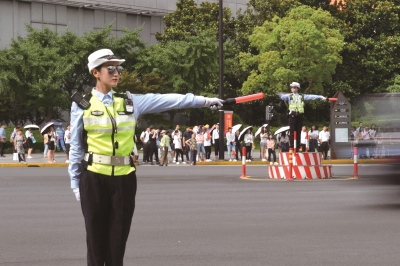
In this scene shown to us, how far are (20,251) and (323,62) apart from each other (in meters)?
52.0

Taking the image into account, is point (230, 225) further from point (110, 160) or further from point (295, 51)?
point (295, 51)

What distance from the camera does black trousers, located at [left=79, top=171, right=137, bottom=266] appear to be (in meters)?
6.59

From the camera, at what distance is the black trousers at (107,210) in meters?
6.59

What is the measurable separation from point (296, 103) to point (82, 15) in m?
49.2

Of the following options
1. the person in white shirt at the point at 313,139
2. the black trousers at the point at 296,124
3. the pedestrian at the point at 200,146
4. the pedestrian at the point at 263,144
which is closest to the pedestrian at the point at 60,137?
the pedestrian at the point at 200,146

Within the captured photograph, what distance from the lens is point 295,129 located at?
71.4 feet

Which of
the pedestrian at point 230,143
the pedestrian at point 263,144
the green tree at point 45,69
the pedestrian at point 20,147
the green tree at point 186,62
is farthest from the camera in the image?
the green tree at point 186,62

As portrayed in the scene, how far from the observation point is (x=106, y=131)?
6.66 m

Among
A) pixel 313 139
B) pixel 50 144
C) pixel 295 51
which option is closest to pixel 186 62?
pixel 295 51

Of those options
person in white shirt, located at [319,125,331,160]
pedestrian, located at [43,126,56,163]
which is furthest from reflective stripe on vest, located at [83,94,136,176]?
person in white shirt, located at [319,125,331,160]

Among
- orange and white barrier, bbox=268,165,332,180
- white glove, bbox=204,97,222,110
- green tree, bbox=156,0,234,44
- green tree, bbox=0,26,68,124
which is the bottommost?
orange and white barrier, bbox=268,165,332,180

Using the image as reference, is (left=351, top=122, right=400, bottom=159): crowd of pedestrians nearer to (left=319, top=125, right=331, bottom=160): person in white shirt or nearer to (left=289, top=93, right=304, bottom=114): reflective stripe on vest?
(left=289, top=93, right=304, bottom=114): reflective stripe on vest

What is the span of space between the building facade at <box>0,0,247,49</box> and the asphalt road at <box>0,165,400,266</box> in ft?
142

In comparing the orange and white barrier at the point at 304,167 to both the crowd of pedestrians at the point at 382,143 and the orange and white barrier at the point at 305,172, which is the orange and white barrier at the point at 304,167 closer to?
the orange and white barrier at the point at 305,172
